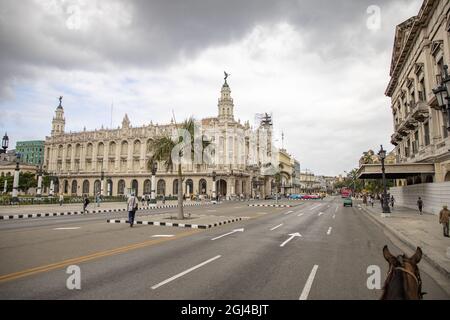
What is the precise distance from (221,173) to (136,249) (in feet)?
204

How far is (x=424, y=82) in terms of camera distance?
1072 inches

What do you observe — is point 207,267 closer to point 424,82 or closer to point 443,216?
point 443,216

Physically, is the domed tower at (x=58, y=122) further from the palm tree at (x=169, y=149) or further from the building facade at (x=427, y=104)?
the building facade at (x=427, y=104)

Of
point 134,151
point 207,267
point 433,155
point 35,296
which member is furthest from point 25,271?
point 134,151

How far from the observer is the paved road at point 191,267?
18.9 ft

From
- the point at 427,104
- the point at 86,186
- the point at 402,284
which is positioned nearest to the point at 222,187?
the point at 86,186

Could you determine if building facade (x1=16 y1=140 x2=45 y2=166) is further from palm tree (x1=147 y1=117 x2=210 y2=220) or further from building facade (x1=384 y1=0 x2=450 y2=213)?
building facade (x1=384 y1=0 x2=450 y2=213)

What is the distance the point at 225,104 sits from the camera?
7625 centimetres

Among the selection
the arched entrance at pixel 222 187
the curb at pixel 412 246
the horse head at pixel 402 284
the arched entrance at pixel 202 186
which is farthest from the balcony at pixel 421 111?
the arched entrance at pixel 202 186

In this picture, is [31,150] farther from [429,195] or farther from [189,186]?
[429,195]

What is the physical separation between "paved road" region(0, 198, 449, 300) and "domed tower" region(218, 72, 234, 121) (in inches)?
2559

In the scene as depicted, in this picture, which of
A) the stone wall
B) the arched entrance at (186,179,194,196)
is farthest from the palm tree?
the arched entrance at (186,179,194,196)
